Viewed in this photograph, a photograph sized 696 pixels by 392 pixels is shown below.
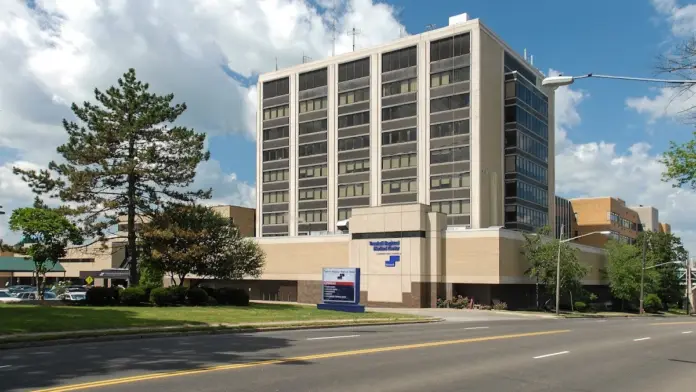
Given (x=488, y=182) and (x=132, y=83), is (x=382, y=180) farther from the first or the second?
(x=132, y=83)

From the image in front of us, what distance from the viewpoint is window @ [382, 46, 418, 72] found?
7856cm

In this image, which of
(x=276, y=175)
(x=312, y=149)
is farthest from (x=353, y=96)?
(x=276, y=175)

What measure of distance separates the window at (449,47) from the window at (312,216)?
23897mm

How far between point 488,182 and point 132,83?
4166 centimetres

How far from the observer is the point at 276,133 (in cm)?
8969

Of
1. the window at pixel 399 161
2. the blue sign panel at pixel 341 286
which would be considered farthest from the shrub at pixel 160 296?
the window at pixel 399 161

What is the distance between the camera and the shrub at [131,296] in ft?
129

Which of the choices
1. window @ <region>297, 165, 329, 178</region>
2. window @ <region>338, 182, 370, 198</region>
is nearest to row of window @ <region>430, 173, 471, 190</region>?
window @ <region>338, 182, 370, 198</region>

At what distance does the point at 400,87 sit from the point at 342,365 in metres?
67.0

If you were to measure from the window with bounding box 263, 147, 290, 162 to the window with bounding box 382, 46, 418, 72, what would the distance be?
1794cm

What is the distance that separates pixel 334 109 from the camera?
278 feet

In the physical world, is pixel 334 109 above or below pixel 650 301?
above

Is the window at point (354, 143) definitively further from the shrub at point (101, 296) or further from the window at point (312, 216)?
the shrub at point (101, 296)

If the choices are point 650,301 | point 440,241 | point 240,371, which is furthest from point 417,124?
point 240,371
